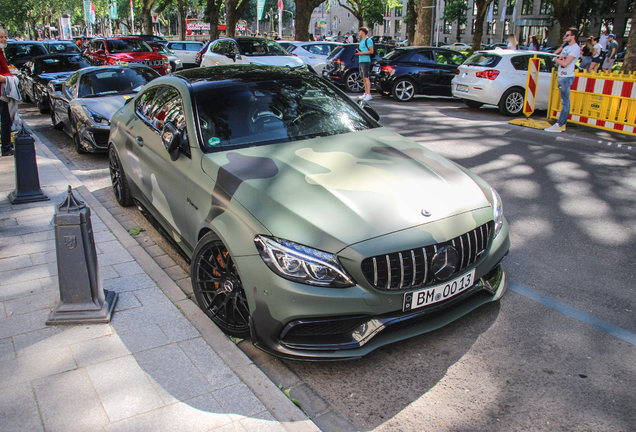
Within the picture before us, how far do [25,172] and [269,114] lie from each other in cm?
363

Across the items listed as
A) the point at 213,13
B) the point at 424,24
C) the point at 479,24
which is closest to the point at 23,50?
the point at 424,24

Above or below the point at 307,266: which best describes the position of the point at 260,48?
above

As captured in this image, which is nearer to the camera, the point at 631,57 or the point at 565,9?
the point at 631,57

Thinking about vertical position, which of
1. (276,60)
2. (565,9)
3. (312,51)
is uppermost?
(565,9)

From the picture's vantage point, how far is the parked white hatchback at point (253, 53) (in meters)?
16.2

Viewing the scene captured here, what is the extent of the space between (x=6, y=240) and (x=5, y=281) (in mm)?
1035

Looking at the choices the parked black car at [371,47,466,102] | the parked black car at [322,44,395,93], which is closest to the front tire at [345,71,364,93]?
the parked black car at [322,44,395,93]

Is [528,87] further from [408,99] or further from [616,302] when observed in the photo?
[616,302]

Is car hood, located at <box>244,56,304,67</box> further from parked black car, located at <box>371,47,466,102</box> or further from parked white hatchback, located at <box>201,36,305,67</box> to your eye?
parked black car, located at <box>371,47,466,102</box>

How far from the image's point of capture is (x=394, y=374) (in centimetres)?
328

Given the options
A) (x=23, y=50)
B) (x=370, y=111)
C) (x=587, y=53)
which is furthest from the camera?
(x=587, y=53)

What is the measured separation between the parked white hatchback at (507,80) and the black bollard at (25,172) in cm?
999

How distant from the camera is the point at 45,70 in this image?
13.9m

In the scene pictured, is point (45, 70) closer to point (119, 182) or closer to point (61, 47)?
point (61, 47)
